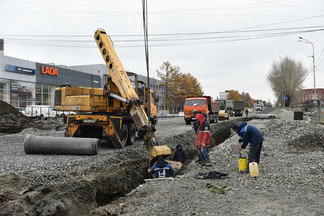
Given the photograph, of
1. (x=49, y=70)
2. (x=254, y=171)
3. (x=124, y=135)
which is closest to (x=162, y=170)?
(x=254, y=171)

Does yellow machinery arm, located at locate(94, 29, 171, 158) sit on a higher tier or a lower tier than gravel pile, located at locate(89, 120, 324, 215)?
higher

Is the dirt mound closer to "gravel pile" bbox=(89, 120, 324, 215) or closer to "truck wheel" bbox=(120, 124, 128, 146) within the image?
"truck wheel" bbox=(120, 124, 128, 146)

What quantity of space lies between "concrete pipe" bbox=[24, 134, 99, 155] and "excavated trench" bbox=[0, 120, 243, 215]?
47.8 inches

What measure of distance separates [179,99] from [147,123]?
2077 inches

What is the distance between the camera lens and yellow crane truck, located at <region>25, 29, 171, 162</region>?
11.1 metres

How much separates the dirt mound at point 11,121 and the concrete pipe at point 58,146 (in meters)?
10.4

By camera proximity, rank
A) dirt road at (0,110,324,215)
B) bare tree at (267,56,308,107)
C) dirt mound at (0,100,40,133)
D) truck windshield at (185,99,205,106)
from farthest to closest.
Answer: bare tree at (267,56,308,107) < truck windshield at (185,99,205,106) < dirt mound at (0,100,40,133) < dirt road at (0,110,324,215)

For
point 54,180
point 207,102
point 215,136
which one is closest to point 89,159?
point 54,180

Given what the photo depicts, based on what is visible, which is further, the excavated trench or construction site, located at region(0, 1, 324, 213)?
the excavated trench

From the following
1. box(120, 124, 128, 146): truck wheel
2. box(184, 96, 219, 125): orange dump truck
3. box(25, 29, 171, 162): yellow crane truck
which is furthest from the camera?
box(184, 96, 219, 125): orange dump truck

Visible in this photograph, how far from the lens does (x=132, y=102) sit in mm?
10852

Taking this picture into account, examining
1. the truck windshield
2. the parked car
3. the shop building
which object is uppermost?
the shop building

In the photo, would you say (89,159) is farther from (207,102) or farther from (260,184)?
(207,102)

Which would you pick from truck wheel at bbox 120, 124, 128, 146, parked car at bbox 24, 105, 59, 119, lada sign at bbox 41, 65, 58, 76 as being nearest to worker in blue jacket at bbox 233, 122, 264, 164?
truck wheel at bbox 120, 124, 128, 146
